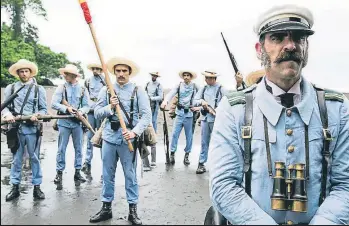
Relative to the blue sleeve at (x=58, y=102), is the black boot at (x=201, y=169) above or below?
below

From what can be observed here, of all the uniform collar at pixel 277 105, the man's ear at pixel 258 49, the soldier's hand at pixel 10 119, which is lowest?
the soldier's hand at pixel 10 119

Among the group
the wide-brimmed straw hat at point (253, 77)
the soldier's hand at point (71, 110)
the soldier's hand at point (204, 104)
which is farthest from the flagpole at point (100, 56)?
the soldier's hand at point (204, 104)

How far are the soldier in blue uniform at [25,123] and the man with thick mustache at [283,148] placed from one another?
4.36 metres

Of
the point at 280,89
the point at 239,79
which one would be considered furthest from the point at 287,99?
the point at 239,79

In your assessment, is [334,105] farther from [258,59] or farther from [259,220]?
[259,220]

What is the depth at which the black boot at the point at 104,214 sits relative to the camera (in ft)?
15.4

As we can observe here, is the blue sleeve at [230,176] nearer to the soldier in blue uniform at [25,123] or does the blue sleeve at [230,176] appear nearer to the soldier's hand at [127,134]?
the soldier's hand at [127,134]

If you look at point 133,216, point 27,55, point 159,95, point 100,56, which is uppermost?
point 27,55

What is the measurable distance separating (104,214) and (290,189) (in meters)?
3.59

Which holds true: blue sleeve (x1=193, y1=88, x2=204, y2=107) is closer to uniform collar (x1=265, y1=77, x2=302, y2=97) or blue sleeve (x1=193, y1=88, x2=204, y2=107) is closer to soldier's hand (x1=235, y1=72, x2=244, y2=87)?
soldier's hand (x1=235, y1=72, x2=244, y2=87)

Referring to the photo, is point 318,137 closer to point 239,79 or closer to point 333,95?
point 333,95

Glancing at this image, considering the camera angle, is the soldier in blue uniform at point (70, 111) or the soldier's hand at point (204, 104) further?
the soldier's hand at point (204, 104)

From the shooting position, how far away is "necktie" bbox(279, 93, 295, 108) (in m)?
1.67

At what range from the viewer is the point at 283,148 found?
160 centimetres
